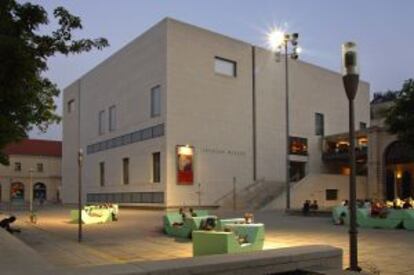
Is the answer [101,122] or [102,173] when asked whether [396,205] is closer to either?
[102,173]

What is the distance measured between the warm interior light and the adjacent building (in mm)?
50374

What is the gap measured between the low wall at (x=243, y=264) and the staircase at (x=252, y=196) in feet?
138

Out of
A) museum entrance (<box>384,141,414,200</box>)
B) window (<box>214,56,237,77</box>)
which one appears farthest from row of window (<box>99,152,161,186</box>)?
museum entrance (<box>384,141,414,200</box>)

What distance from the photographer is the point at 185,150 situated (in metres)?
51.4

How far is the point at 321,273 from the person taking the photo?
344 inches

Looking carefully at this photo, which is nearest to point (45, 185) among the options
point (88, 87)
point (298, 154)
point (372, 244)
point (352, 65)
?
point (88, 87)

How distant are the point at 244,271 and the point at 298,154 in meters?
55.0

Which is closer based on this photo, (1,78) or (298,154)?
(1,78)

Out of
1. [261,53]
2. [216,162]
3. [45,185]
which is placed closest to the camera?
[216,162]

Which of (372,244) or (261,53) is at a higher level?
(261,53)

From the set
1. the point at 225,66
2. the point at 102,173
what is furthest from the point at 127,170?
the point at 225,66

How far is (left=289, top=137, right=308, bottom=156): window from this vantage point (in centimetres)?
6203

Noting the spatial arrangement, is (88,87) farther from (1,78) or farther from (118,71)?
(1,78)

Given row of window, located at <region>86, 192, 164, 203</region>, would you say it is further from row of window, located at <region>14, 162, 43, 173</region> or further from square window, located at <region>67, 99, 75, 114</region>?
row of window, located at <region>14, 162, 43, 173</region>
